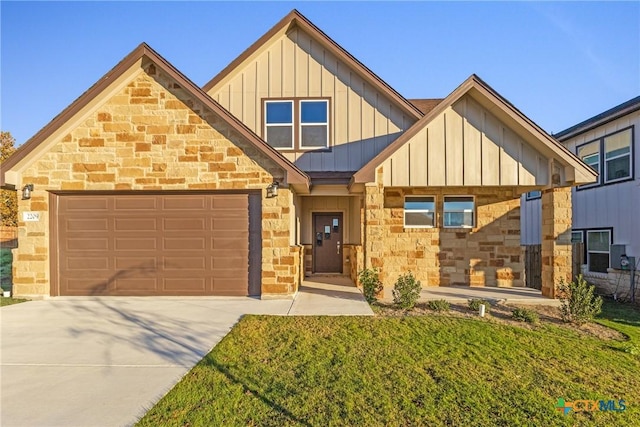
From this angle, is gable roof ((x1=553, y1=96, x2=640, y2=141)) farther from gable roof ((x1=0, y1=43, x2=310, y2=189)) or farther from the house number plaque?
the house number plaque

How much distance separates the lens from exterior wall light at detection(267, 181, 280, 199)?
8461mm

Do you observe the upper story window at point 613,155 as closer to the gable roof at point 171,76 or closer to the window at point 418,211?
the window at point 418,211

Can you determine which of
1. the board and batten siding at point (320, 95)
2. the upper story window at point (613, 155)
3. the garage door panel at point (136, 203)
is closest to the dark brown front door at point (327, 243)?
the board and batten siding at point (320, 95)

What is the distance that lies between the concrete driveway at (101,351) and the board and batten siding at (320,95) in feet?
17.2

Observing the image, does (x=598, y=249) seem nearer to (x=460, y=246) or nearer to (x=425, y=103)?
(x=460, y=246)

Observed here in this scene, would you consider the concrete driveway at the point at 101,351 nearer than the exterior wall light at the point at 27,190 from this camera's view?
Yes

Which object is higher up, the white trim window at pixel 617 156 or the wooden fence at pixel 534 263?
the white trim window at pixel 617 156

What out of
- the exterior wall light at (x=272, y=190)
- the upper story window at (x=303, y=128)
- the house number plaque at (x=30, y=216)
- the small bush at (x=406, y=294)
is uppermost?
the upper story window at (x=303, y=128)

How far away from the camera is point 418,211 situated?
439 inches

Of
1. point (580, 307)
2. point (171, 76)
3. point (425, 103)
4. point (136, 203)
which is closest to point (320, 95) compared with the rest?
point (171, 76)

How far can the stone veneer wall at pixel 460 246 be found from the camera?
10977mm

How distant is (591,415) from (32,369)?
22.6 feet

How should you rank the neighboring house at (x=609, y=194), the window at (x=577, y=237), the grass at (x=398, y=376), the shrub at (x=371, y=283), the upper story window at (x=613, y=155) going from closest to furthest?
1. the grass at (x=398, y=376)
2. the shrub at (x=371, y=283)
3. the neighboring house at (x=609, y=194)
4. the upper story window at (x=613, y=155)
5. the window at (x=577, y=237)

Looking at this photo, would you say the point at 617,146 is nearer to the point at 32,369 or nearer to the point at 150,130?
the point at 150,130
